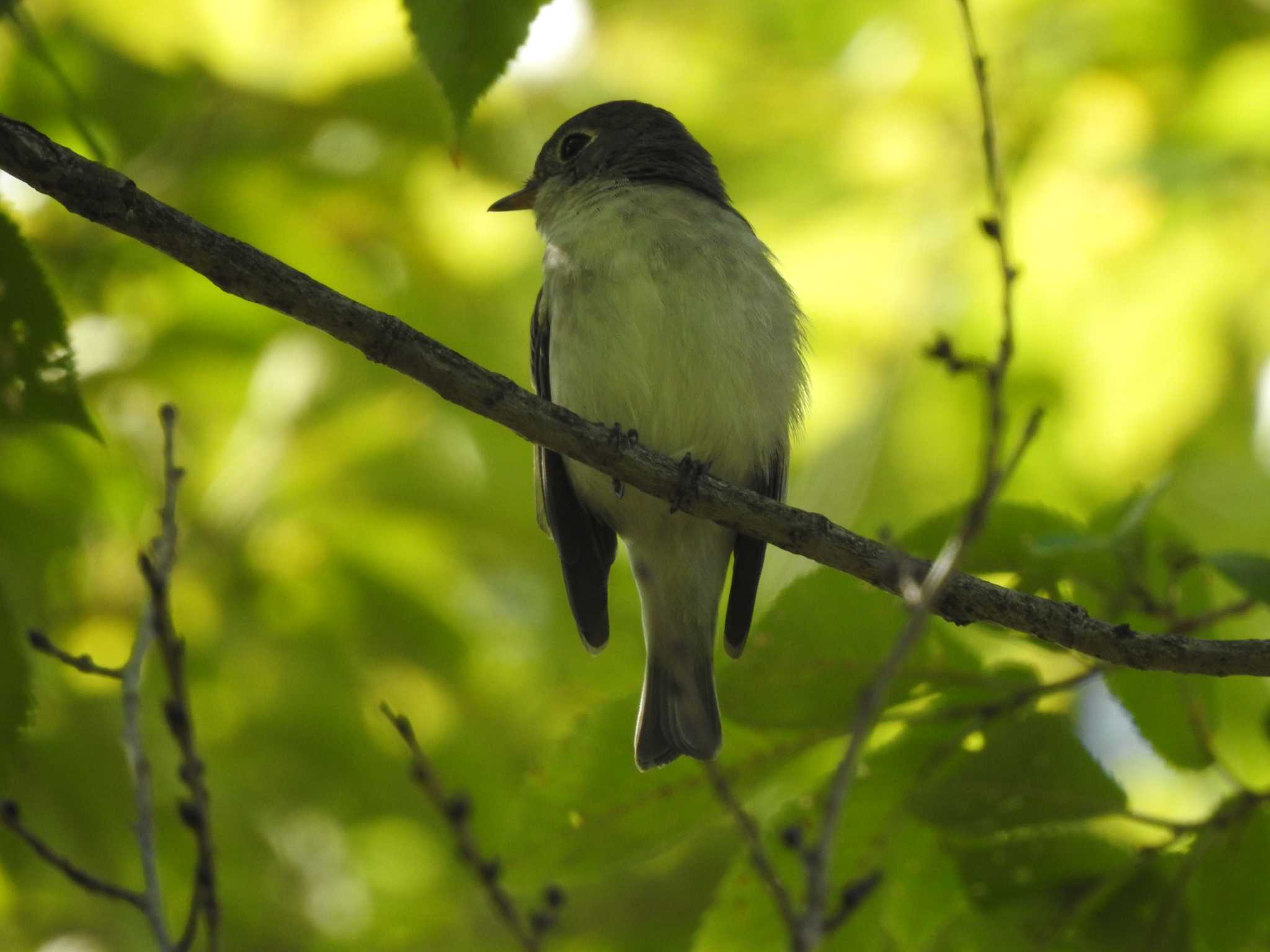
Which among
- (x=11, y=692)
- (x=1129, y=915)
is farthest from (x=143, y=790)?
(x=1129, y=915)

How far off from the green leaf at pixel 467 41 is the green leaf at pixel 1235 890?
6.92 ft

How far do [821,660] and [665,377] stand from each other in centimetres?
169

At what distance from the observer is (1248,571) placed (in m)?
2.53

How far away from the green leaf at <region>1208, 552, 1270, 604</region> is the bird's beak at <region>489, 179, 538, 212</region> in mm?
3234

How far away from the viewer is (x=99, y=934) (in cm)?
544

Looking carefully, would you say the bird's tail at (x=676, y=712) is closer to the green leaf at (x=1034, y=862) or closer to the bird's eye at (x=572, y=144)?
the green leaf at (x=1034, y=862)

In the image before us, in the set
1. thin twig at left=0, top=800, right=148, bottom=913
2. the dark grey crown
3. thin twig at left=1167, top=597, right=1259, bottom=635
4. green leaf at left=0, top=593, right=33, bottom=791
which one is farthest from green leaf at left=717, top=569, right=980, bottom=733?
the dark grey crown

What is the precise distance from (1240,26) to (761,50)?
1.76m

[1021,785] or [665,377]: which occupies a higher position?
[665,377]

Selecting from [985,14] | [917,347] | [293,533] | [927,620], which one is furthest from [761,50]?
[927,620]

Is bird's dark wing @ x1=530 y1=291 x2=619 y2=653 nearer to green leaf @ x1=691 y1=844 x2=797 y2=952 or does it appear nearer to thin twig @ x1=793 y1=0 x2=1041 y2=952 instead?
green leaf @ x1=691 y1=844 x2=797 y2=952

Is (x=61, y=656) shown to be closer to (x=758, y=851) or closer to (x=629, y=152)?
(x=758, y=851)

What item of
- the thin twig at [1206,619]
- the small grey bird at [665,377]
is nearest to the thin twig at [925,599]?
the thin twig at [1206,619]

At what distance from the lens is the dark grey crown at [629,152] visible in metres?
5.04
